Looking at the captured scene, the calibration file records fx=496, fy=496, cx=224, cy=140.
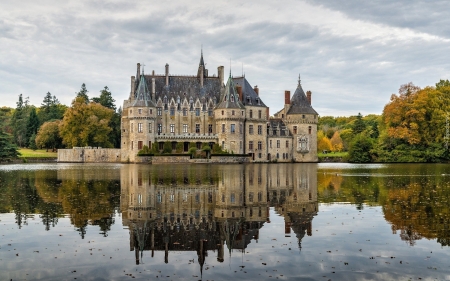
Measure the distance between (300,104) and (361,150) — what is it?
1119 centimetres

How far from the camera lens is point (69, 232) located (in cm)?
1271

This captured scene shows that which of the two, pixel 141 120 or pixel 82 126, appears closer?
pixel 141 120

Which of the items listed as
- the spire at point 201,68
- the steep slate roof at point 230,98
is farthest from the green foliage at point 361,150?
the spire at point 201,68

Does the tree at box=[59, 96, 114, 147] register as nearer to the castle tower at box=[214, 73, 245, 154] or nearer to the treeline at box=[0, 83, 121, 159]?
the treeline at box=[0, 83, 121, 159]

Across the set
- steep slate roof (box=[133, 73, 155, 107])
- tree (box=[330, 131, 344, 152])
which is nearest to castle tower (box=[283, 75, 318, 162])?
steep slate roof (box=[133, 73, 155, 107])

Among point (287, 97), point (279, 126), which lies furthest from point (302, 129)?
point (287, 97)

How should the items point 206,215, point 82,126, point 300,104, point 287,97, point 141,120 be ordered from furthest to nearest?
point 82,126 → point 300,104 → point 287,97 → point 141,120 → point 206,215

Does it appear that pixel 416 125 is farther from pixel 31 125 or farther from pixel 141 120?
pixel 31 125

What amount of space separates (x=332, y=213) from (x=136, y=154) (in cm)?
5251

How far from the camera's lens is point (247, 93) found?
7156cm

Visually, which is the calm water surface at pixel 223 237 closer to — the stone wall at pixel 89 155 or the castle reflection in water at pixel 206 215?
the castle reflection in water at pixel 206 215

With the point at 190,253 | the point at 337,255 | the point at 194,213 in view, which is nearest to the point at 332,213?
the point at 194,213

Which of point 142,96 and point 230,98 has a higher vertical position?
point 142,96

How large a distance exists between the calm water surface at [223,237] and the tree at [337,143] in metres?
90.6
